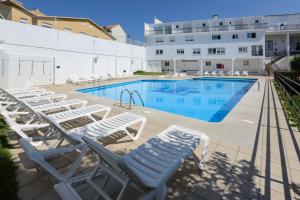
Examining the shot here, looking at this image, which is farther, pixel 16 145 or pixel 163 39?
pixel 163 39

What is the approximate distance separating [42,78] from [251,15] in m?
33.6

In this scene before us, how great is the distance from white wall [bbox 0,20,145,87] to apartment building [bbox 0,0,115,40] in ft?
15.1

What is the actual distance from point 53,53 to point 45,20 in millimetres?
11144

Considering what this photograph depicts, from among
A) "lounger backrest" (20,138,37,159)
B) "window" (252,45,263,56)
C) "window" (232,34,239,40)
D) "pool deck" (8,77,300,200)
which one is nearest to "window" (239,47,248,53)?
"window" (252,45,263,56)

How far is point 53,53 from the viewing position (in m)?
17.3

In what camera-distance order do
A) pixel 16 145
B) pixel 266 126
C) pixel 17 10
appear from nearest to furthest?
pixel 16 145 < pixel 266 126 < pixel 17 10

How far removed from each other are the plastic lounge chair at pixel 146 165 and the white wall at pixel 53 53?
12958 mm

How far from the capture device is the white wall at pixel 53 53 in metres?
13.8

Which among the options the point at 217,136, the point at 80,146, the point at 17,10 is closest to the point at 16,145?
the point at 80,146

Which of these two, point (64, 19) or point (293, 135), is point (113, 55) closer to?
point (64, 19)

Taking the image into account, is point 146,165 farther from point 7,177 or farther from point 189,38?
point 189,38

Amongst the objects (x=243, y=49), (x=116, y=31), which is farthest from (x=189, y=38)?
(x=116, y=31)

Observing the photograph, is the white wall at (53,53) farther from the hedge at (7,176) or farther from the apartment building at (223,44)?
the hedge at (7,176)

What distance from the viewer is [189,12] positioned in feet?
137
